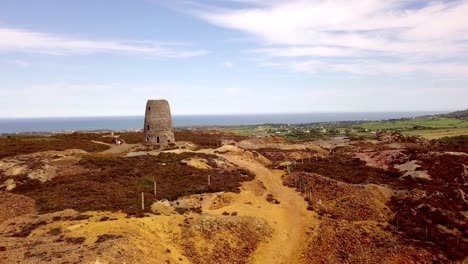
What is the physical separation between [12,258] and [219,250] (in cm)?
1380

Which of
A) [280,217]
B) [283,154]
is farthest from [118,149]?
[280,217]

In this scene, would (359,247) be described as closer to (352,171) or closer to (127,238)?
(127,238)

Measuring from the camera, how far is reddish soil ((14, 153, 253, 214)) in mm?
35531

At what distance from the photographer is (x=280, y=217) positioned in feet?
121

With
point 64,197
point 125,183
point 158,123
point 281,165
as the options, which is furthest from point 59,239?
point 158,123

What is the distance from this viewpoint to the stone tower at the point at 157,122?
6456 cm

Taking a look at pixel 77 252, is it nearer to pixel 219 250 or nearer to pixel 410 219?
pixel 219 250

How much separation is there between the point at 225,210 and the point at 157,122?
105 feet

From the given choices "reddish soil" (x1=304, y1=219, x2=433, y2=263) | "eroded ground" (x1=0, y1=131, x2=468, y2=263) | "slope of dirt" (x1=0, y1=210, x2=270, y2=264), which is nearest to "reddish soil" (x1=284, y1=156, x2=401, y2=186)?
"eroded ground" (x1=0, y1=131, x2=468, y2=263)

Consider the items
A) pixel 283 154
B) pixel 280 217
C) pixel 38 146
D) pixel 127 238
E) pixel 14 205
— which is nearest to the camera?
pixel 127 238

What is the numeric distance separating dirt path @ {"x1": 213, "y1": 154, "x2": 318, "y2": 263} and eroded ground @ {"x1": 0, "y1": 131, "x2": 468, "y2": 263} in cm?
10

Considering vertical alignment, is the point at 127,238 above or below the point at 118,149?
below

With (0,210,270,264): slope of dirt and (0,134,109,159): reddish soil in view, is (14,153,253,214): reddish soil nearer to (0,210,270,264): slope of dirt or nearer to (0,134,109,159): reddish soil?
(0,210,270,264): slope of dirt

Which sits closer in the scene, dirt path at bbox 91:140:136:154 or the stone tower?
the stone tower
